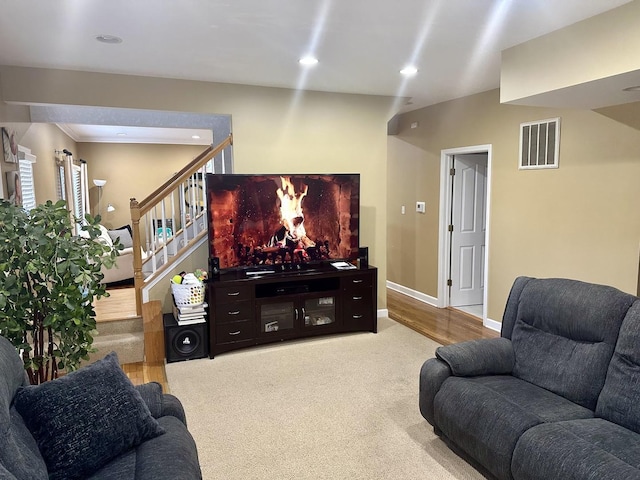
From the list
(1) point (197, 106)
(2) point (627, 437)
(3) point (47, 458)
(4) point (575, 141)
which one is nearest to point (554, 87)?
(4) point (575, 141)

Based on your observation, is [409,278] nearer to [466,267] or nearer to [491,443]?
[466,267]

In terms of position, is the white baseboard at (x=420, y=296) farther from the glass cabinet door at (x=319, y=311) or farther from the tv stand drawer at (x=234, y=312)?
the tv stand drawer at (x=234, y=312)

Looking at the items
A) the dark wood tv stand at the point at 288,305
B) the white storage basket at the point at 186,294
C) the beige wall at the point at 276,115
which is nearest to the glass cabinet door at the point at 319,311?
the dark wood tv stand at the point at 288,305

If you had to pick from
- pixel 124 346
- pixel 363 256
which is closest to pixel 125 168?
pixel 124 346

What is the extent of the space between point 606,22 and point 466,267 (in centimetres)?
364

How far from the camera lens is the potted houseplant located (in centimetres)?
237

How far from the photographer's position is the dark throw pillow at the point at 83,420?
173 cm

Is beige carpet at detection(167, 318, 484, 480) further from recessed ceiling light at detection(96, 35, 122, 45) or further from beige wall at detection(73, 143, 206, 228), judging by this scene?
beige wall at detection(73, 143, 206, 228)

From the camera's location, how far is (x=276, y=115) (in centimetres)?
467

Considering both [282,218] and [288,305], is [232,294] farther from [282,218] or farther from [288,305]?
[282,218]

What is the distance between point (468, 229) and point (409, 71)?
2580 mm

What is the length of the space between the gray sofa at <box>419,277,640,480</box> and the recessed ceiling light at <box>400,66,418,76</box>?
6.72ft

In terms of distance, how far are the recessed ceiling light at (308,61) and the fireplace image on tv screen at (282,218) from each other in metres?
1.14

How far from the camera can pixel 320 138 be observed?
489cm
